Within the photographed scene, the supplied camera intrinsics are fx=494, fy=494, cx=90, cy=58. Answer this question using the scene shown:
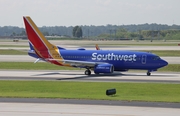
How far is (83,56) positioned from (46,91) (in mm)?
22697

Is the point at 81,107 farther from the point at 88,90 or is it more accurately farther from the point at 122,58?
the point at 122,58

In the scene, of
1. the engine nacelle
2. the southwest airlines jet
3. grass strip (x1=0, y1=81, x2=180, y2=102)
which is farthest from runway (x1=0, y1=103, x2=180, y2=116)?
the southwest airlines jet

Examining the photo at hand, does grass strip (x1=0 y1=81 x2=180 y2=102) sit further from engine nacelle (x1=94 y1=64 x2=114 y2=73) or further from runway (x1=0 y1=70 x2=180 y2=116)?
engine nacelle (x1=94 y1=64 x2=114 y2=73)

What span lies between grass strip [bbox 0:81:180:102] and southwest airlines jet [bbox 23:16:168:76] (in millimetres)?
12309

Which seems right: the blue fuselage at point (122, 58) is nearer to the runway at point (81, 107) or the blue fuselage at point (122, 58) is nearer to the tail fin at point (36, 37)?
the tail fin at point (36, 37)

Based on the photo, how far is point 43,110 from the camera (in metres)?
34.8

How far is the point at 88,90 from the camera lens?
48594 millimetres

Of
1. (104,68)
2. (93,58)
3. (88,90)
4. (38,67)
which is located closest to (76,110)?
(88,90)

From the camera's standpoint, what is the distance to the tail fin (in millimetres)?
71000

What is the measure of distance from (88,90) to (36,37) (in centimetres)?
2455

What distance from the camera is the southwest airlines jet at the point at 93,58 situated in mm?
66812

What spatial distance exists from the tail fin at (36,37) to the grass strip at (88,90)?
51.2ft

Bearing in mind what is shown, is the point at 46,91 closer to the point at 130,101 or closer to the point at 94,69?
the point at 130,101

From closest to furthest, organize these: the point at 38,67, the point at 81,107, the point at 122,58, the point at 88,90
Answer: the point at 81,107 → the point at 88,90 → the point at 122,58 → the point at 38,67
